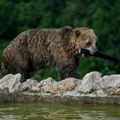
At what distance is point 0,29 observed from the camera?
3678cm

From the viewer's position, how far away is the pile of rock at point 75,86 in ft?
37.6

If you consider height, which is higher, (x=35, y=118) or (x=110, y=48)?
(x=110, y=48)

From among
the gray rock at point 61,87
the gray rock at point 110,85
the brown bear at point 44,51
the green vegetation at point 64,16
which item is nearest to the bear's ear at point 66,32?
the brown bear at point 44,51

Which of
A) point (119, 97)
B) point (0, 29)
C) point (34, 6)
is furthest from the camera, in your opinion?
point (34, 6)

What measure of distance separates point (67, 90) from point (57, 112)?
70cm

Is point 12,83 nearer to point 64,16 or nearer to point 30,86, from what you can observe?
point 30,86

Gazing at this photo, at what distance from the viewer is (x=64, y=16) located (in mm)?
43969

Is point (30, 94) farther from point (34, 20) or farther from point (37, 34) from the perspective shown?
point (34, 20)

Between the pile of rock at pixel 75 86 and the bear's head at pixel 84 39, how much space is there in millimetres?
1824

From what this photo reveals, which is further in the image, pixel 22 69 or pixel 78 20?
pixel 78 20

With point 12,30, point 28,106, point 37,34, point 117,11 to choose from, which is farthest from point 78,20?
point 28,106

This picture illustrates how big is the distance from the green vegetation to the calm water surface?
23.6 m

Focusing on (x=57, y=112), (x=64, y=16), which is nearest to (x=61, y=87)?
(x=57, y=112)

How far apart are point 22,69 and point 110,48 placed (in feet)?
75.3
